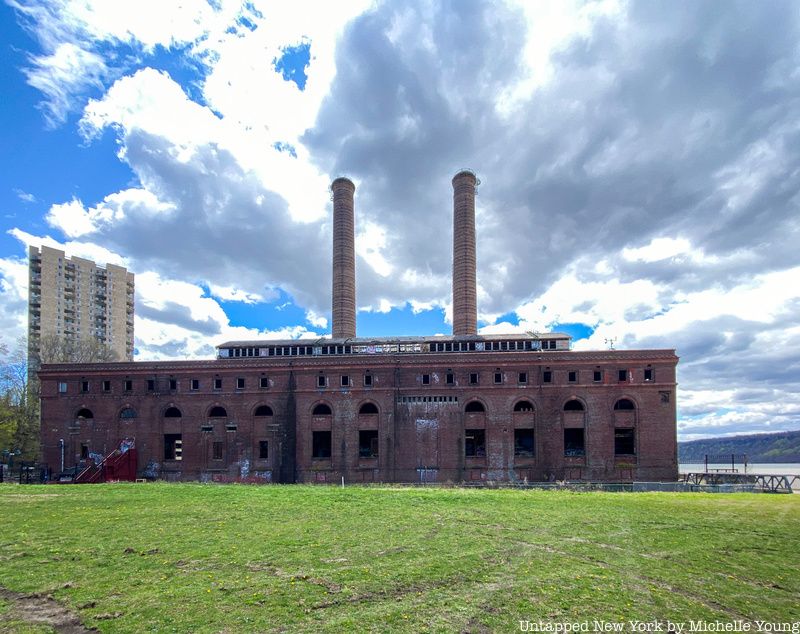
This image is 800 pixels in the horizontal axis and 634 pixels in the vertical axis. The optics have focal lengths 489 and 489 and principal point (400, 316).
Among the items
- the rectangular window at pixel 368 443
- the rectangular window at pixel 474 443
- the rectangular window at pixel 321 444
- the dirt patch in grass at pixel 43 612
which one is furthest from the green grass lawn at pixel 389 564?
the rectangular window at pixel 321 444

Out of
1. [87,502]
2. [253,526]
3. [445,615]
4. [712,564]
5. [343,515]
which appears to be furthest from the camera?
[87,502]

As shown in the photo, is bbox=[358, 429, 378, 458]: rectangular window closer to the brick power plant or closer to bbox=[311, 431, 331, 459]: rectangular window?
the brick power plant

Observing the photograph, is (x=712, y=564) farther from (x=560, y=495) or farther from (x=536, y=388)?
(x=536, y=388)

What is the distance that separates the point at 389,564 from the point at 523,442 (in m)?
29.9

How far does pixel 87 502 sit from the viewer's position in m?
19.3

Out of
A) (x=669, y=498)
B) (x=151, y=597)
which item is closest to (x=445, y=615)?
(x=151, y=597)

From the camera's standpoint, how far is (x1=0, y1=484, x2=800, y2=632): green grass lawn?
8602mm

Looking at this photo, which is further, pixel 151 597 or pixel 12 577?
pixel 12 577

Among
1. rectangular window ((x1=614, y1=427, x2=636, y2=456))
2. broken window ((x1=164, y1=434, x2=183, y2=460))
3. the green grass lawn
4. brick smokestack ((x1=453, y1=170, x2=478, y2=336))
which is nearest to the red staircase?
broken window ((x1=164, y1=434, x2=183, y2=460))

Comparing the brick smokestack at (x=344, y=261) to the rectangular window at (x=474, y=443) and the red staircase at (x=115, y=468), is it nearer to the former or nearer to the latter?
the rectangular window at (x=474, y=443)

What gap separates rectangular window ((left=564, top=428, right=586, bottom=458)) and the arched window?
3416 millimetres

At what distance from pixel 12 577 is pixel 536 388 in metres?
34.3

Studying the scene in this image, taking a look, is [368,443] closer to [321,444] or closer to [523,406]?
[321,444]

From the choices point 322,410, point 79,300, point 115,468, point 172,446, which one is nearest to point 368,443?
point 322,410
